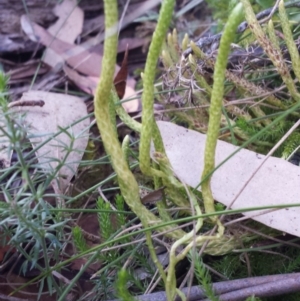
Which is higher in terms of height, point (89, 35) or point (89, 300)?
point (89, 35)

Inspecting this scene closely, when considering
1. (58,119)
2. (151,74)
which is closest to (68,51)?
(58,119)

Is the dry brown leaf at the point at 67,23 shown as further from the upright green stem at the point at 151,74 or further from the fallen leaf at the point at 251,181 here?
the upright green stem at the point at 151,74

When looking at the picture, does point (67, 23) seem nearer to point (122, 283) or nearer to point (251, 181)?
point (251, 181)

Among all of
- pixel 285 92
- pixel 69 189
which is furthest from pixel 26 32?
pixel 285 92

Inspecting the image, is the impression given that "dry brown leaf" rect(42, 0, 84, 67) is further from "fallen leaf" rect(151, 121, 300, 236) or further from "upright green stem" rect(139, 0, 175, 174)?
"upright green stem" rect(139, 0, 175, 174)

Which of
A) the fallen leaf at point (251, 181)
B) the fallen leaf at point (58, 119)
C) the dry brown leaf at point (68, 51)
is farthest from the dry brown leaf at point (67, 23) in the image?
the fallen leaf at point (251, 181)

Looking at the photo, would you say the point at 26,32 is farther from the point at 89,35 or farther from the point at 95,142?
the point at 95,142

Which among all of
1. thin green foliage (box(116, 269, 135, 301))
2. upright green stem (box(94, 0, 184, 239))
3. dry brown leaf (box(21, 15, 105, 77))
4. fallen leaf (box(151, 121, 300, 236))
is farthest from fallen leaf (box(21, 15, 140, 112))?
thin green foliage (box(116, 269, 135, 301))
